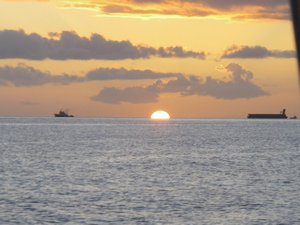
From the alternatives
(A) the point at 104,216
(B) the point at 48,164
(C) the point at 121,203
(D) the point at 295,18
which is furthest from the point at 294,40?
(B) the point at 48,164

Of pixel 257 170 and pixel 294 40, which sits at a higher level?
pixel 294 40

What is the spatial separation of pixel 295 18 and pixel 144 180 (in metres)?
73.8

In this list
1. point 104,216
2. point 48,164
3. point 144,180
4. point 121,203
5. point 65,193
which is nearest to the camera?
point 104,216

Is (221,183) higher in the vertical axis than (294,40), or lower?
lower

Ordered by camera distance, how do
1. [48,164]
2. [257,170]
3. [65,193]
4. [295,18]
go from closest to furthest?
[295,18], [65,193], [257,170], [48,164]

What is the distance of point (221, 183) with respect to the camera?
71438 mm

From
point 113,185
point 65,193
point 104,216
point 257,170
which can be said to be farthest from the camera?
point 257,170

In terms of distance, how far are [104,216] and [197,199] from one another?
12765 mm

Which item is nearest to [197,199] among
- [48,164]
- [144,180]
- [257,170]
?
[144,180]

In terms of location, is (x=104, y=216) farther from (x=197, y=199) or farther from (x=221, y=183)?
(x=221, y=183)

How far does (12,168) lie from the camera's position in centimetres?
9144

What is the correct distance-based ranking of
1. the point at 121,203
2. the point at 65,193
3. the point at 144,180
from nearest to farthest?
the point at 121,203 < the point at 65,193 < the point at 144,180

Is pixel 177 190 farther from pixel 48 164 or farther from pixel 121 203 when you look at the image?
pixel 48 164

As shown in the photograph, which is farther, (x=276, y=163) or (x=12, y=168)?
(x=276, y=163)
